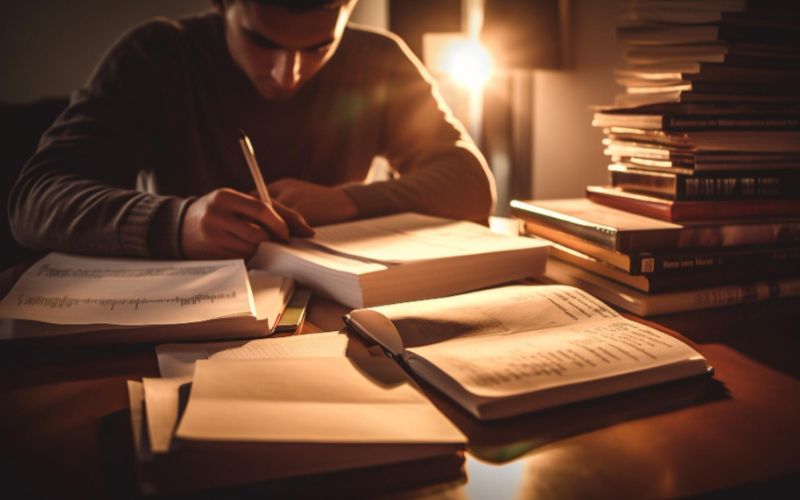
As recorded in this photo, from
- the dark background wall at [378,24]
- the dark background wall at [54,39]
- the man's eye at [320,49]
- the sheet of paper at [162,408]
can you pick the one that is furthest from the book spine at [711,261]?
the dark background wall at [54,39]

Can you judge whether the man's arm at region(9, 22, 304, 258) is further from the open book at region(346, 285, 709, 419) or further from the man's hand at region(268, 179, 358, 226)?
the open book at region(346, 285, 709, 419)

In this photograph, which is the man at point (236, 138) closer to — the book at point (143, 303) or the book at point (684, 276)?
the book at point (143, 303)

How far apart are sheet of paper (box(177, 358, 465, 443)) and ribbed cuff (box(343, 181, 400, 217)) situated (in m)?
0.63

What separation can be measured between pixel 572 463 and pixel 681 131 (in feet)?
1.79

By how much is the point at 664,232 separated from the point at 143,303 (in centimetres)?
55

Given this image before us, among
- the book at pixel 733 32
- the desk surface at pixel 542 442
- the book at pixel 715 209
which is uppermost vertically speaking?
the book at pixel 733 32

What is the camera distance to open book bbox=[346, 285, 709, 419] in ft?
1.43

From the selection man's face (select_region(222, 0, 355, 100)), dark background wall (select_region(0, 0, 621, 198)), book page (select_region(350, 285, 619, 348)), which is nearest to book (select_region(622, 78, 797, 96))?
book page (select_region(350, 285, 619, 348))

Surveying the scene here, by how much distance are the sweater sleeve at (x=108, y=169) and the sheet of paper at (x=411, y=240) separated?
9.1 inches

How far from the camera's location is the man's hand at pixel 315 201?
102 cm

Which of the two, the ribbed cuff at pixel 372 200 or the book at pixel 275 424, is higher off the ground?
the ribbed cuff at pixel 372 200

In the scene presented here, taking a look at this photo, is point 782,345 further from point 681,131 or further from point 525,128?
point 525,128

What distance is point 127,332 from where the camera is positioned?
58cm

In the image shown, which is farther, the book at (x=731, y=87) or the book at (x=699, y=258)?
the book at (x=731, y=87)
